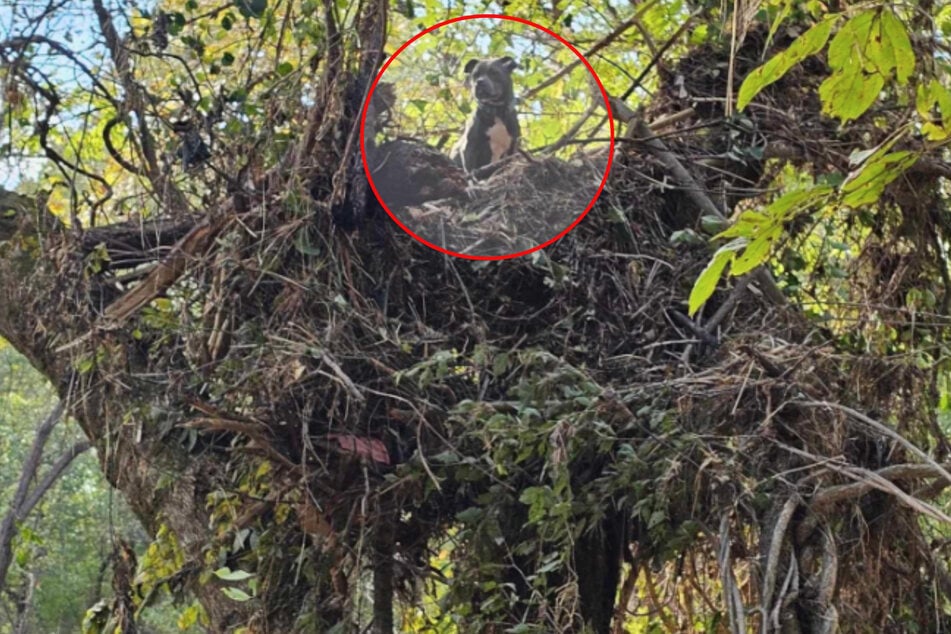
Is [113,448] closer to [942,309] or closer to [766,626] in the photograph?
[766,626]

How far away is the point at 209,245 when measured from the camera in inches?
135

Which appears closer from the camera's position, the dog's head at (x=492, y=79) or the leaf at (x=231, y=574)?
the leaf at (x=231, y=574)

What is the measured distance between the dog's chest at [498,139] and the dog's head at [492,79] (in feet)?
0.28

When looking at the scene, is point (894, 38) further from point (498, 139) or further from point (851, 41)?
point (498, 139)

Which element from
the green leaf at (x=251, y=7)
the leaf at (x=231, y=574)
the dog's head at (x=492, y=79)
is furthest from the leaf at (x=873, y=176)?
the green leaf at (x=251, y=7)

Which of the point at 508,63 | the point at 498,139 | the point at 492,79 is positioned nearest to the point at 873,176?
the point at 498,139

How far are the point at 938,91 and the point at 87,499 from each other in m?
11.3

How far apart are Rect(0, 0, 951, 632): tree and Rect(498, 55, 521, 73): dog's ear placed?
29.6 inches

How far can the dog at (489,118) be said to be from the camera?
3697mm

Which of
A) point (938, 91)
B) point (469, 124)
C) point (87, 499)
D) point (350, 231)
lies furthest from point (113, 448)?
point (87, 499)

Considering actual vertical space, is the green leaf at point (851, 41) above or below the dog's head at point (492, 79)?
below

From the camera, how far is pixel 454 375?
10.5ft

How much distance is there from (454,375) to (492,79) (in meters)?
1.50

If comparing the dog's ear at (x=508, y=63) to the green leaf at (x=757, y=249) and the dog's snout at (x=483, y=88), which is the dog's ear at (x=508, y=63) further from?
the green leaf at (x=757, y=249)
